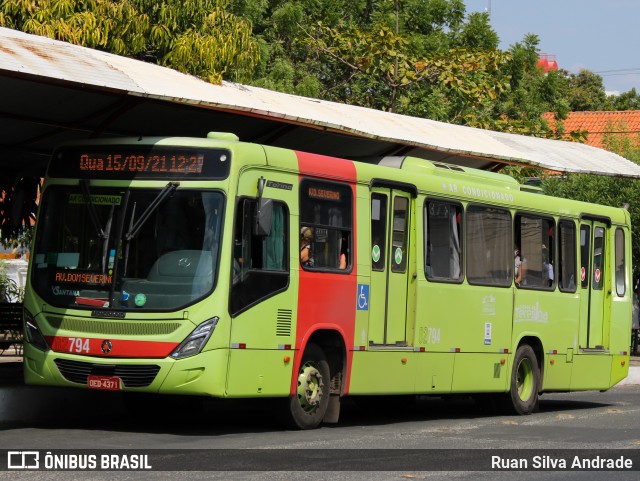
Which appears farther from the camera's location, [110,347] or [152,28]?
[152,28]

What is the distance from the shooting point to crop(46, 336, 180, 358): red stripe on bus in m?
12.5

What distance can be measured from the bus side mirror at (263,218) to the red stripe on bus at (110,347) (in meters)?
1.34

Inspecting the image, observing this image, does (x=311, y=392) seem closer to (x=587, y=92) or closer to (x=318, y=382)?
(x=318, y=382)

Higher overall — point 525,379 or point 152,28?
point 152,28

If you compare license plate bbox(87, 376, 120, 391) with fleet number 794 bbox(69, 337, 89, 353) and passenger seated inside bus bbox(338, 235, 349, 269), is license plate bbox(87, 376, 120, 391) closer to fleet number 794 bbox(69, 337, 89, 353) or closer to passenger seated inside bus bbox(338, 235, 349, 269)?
fleet number 794 bbox(69, 337, 89, 353)

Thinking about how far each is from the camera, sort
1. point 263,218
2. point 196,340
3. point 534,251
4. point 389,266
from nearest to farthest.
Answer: point 196,340, point 263,218, point 389,266, point 534,251

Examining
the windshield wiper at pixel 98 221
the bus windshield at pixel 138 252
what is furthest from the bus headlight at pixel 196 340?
the windshield wiper at pixel 98 221

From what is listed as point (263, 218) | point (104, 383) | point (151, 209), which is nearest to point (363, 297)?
point (263, 218)

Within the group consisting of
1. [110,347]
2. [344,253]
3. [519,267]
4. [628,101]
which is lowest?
[110,347]

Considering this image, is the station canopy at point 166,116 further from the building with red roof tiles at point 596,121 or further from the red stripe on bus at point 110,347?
the building with red roof tiles at point 596,121

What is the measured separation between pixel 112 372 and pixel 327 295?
252cm

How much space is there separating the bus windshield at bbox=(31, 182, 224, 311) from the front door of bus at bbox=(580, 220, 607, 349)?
25.6 ft

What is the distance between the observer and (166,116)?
16516 millimetres

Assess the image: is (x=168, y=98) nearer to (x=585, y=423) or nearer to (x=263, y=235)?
(x=263, y=235)
